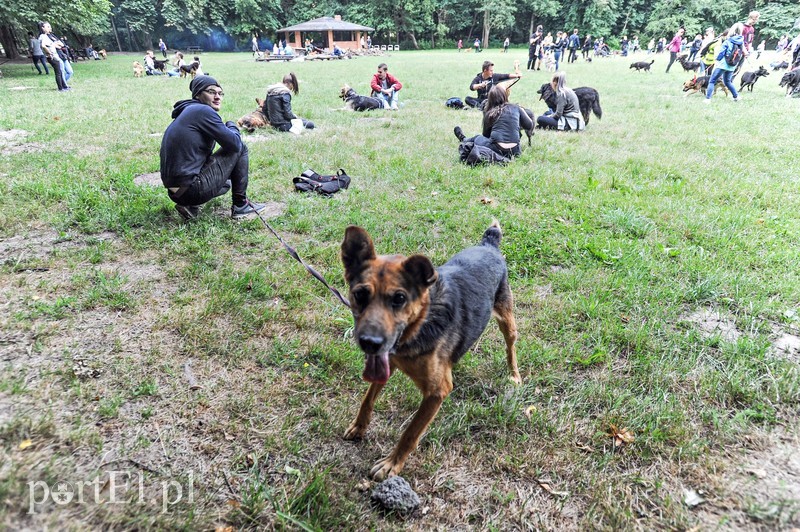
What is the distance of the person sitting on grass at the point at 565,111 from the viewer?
33.1 ft

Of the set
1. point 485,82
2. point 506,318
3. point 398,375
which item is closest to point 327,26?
point 485,82

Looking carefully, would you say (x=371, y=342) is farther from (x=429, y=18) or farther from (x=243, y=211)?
(x=429, y=18)

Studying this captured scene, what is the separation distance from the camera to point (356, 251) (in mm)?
2297

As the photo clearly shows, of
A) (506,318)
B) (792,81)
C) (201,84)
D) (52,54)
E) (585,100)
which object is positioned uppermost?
(52,54)

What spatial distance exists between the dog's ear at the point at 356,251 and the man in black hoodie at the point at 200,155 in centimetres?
321

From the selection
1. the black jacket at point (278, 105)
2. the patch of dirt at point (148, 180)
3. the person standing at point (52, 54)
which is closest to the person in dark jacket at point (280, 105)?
the black jacket at point (278, 105)

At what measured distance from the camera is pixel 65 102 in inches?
488

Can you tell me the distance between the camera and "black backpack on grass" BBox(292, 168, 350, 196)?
6207 mm

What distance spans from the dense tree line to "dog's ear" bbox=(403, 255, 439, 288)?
60.4 metres

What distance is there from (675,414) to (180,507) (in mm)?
3112

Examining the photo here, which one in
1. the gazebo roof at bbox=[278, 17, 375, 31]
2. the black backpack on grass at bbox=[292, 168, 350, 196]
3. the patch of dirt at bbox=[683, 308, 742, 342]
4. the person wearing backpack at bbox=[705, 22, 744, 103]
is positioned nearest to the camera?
the patch of dirt at bbox=[683, 308, 742, 342]

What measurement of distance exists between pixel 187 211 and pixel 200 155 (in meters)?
0.75

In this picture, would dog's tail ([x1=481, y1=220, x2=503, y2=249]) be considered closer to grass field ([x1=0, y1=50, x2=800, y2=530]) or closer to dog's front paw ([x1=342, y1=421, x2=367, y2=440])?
grass field ([x1=0, y1=50, x2=800, y2=530])

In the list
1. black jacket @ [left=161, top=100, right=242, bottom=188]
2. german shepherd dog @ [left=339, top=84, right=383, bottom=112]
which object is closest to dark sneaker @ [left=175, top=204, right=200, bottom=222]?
black jacket @ [left=161, top=100, right=242, bottom=188]
